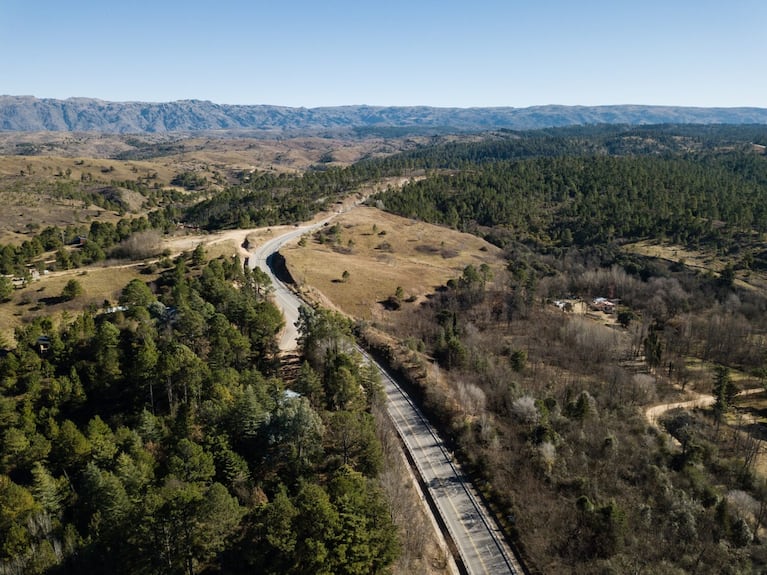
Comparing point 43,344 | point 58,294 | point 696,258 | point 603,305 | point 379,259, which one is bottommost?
point 603,305

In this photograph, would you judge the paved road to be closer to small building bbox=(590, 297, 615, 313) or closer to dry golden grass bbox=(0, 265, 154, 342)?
dry golden grass bbox=(0, 265, 154, 342)

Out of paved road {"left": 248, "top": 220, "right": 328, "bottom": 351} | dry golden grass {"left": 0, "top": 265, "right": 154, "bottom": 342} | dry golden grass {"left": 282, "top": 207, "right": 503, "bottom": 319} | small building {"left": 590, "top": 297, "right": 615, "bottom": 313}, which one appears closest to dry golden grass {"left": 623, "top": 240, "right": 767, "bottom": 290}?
small building {"left": 590, "top": 297, "right": 615, "bottom": 313}

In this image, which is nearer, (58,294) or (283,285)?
(58,294)

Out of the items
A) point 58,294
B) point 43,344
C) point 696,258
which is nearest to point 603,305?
point 696,258

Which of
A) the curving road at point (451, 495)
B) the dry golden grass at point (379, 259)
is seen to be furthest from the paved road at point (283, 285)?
the dry golden grass at point (379, 259)

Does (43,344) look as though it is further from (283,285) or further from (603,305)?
(603,305)
